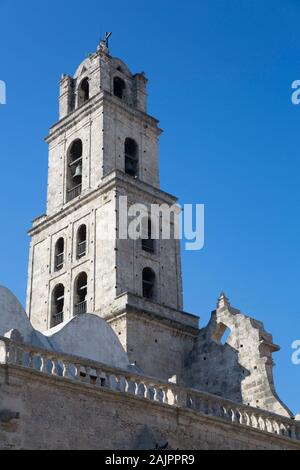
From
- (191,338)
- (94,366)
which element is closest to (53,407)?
(94,366)

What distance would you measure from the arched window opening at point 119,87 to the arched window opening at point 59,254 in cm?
800

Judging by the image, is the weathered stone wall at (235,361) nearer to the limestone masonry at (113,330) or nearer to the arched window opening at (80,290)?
the limestone masonry at (113,330)

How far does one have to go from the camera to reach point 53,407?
16.2m

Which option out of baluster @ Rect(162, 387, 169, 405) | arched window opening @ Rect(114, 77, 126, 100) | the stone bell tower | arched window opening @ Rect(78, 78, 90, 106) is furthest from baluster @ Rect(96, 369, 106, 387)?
arched window opening @ Rect(114, 77, 126, 100)

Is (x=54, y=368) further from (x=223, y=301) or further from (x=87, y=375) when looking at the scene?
(x=223, y=301)

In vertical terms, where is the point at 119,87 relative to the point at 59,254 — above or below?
above

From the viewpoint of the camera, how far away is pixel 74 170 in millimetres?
34938

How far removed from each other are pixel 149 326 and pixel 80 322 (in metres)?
6.38

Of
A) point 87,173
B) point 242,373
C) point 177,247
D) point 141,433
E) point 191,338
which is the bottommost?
point 141,433

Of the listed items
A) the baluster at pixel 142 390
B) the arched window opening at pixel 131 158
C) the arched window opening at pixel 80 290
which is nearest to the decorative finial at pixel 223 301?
the arched window opening at pixel 80 290

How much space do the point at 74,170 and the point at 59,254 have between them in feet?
13.2

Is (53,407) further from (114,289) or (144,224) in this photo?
(144,224)

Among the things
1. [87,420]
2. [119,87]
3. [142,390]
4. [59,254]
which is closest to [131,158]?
[119,87]

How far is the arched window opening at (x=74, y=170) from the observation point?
3412 centimetres
